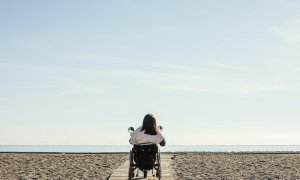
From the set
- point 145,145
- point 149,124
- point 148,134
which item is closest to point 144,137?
Result: point 148,134

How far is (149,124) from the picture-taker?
12.3 metres

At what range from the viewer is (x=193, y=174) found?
17.6 m

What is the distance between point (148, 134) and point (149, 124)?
0.30 meters

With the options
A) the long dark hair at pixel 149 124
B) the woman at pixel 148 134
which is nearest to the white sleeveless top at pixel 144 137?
the woman at pixel 148 134

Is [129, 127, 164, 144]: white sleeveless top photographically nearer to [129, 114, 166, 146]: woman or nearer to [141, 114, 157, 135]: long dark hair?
[129, 114, 166, 146]: woman

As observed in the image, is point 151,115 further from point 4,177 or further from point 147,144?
point 4,177

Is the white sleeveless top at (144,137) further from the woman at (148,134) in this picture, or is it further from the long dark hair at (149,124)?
the long dark hair at (149,124)

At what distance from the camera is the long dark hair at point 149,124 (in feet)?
40.1

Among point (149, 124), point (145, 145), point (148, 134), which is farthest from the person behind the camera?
point (145, 145)

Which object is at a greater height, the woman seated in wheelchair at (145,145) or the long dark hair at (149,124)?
the long dark hair at (149,124)

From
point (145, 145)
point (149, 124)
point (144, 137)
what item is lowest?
point (145, 145)

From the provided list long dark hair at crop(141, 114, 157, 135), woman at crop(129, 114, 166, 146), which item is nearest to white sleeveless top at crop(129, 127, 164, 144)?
woman at crop(129, 114, 166, 146)

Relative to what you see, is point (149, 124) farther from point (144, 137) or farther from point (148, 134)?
point (144, 137)

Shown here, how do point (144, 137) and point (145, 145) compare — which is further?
point (145, 145)
